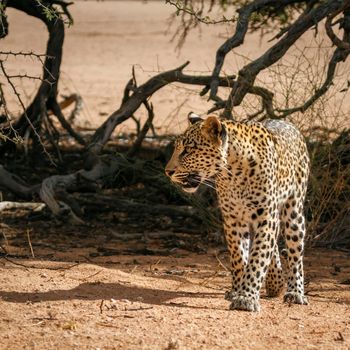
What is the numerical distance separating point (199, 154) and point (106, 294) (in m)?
1.32

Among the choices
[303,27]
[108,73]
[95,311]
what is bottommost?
[108,73]

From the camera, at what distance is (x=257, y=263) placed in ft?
25.6

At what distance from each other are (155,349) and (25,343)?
837 millimetres

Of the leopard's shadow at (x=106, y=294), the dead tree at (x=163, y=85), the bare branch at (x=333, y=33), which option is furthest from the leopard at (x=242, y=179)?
the bare branch at (x=333, y=33)

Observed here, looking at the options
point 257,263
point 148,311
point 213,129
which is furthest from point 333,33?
point 148,311

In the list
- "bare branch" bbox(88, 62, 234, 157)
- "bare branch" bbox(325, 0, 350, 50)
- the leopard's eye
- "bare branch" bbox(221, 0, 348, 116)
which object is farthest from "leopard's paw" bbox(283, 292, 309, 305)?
"bare branch" bbox(88, 62, 234, 157)

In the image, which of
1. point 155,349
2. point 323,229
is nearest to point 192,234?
point 323,229

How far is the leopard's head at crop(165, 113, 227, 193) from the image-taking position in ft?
25.2

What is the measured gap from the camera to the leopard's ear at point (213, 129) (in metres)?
7.63

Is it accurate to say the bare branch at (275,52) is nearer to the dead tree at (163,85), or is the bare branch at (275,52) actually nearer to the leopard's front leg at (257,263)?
the dead tree at (163,85)

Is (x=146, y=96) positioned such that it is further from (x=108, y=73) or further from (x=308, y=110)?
(x=108, y=73)

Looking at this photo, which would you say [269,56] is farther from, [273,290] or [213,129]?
[213,129]

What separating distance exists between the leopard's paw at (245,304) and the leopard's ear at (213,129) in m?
1.18

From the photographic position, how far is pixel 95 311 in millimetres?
7469
